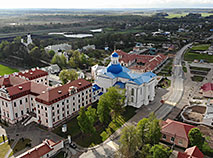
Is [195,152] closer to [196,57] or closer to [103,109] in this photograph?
[103,109]

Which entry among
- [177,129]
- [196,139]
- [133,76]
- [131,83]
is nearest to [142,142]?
[177,129]

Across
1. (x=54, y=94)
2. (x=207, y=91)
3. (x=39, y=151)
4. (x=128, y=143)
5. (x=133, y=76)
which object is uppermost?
(x=133, y=76)

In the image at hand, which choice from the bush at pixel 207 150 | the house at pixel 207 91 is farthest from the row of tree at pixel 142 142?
the house at pixel 207 91

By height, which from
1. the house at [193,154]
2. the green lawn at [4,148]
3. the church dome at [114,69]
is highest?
the church dome at [114,69]

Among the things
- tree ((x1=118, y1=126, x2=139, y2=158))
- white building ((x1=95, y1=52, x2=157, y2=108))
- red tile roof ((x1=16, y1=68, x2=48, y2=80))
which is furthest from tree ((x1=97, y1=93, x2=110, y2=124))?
red tile roof ((x1=16, y1=68, x2=48, y2=80))

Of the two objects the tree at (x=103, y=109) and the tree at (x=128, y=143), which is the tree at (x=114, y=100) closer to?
the tree at (x=103, y=109)

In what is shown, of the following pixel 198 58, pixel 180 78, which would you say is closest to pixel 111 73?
pixel 180 78

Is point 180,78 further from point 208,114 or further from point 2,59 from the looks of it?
point 2,59
